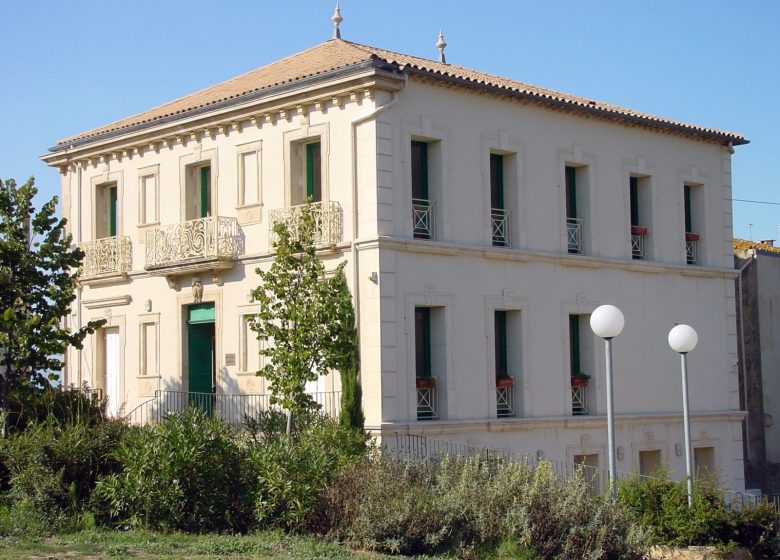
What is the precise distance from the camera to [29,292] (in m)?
22.2

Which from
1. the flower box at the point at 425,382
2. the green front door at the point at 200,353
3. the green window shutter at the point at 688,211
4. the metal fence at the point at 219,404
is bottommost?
the metal fence at the point at 219,404

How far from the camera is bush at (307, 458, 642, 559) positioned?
52.5ft

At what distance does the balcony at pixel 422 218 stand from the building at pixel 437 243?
0.04 meters

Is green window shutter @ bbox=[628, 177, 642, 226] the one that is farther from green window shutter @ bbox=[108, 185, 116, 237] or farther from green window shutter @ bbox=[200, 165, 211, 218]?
green window shutter @ bbox=[108, 185, 116, 237]

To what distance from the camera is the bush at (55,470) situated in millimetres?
17219

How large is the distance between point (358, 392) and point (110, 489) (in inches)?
249

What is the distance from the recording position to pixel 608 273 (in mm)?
26859

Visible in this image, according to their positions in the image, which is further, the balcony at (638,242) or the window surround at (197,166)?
the balcony at (638,242)

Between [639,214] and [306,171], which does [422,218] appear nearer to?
[306,171]

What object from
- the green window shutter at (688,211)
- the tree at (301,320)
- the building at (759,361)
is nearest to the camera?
the tree at (301,320)

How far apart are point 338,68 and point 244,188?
12.8 ft

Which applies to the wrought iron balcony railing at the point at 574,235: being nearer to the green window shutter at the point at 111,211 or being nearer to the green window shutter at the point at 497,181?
the green window shutter at the point at 497,181

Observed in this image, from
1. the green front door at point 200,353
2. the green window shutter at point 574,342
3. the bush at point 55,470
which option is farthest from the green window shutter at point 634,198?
the bush at point 55,470

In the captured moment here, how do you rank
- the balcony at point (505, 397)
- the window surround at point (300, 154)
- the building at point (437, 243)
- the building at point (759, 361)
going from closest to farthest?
1. the building at point (437, 243)
2. the window surround at point (300, 154)
3. the balcony at point (505, 397)
4. the building at point (759, 361)
